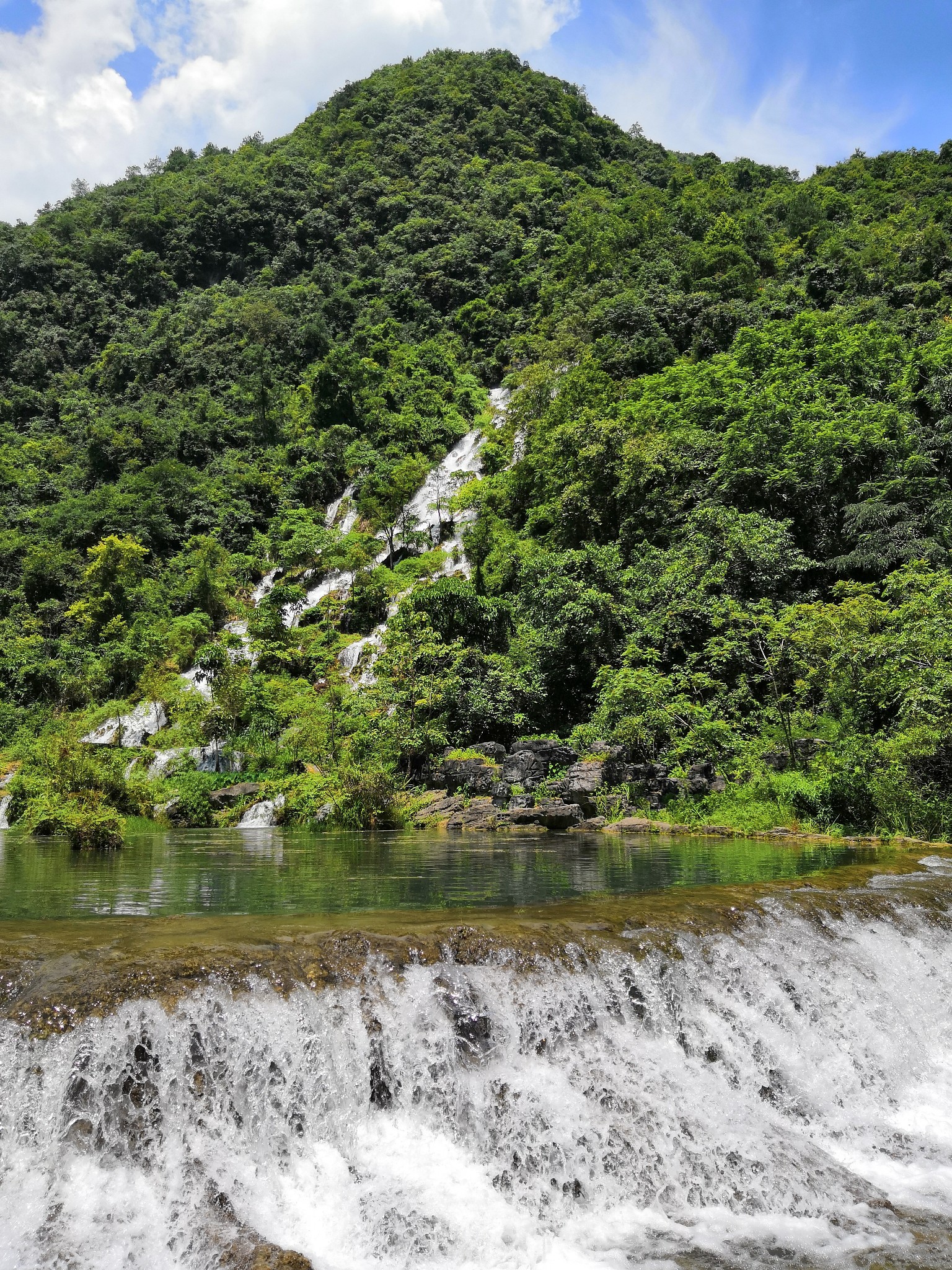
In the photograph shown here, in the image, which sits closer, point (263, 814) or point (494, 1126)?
point (494, 1126)

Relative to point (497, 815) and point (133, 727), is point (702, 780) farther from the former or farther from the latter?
point (133, 727)

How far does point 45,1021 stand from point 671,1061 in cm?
507

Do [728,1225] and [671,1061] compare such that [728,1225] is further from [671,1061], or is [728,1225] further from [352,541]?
[352,541]

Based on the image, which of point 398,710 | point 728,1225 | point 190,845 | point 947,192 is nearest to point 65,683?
point 398,710

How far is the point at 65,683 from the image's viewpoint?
3869 cm

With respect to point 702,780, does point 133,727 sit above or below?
above

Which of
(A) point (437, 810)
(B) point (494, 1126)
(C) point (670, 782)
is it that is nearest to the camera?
(B) point (494, 1126)

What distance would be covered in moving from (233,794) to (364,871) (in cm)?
1382

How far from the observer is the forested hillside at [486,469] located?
2044 centimetres

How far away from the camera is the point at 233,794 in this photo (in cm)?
2491

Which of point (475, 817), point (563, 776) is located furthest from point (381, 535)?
point (475, 817)

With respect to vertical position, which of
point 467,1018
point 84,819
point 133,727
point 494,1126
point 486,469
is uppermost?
point 486,469

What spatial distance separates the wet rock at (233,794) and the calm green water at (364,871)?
19.7 feet

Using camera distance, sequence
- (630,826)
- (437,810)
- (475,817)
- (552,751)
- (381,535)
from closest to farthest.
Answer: (630,826), (475,817), (437,810), (552,751), (381,535)
